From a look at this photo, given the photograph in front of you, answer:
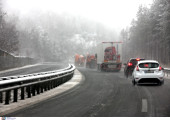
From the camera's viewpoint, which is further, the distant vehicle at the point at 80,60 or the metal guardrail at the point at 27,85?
the distant vehicle at the point at 80,60

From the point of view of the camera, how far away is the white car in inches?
634

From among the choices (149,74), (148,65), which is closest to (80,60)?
(148,65)

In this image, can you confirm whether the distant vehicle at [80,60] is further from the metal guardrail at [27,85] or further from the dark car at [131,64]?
the metal guardrail at [27,85]

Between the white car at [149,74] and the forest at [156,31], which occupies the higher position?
the forest at [156,31]

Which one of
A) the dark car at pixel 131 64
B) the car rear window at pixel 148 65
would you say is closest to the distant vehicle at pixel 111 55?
the dark car at pixel 131 64

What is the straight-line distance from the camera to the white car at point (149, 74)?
1609 cm

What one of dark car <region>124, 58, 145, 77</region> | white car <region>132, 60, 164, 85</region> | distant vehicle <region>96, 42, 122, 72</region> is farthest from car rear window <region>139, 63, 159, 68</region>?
distant vehicle <region>96, 42, 122, 72</region>

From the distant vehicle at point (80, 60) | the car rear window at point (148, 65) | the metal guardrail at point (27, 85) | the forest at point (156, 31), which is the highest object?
the forest at point (156, 31)

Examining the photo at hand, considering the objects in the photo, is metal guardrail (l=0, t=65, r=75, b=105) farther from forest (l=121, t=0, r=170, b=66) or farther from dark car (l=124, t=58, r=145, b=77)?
forest (l=121, t=0, r=170, b=66)

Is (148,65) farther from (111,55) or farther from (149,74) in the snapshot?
(111,55)

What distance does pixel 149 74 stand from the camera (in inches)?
634

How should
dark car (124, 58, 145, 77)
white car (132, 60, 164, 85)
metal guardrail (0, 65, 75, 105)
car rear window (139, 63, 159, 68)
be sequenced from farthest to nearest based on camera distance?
dark car (124, 58, 145, 77), car rear window (139, 63, 159, 68), white car (132, 60, 164, 85), metal guardrail (0, 65, 75, 105)

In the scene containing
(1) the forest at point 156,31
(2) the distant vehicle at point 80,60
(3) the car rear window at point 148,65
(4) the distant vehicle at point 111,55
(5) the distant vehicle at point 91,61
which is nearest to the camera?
(3) the car rear window at point 148,65

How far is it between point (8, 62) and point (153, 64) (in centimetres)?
3058
